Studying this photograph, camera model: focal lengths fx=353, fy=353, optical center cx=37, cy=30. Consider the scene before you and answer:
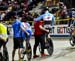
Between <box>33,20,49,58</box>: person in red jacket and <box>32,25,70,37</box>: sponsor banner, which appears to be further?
<box>32,25,70,37</box>: sponsor banner

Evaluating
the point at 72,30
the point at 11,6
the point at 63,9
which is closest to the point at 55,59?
the point at 72,30

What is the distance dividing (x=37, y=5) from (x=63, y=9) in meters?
6.24

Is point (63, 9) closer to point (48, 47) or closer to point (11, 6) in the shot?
point (11, 6)

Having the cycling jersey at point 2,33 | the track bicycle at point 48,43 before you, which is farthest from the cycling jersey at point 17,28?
the track bicycle at point 48,43

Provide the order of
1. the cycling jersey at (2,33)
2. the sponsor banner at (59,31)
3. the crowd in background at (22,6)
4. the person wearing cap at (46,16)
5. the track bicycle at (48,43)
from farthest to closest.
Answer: the crowd in background at (22,6) → the sponsor banner at (59,31) → the track bicycle at (48,43) → the person wearing cap at (46,16) → the cycling jersey at (2,33)

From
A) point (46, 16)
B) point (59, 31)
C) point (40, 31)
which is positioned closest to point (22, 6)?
point (59, 31)

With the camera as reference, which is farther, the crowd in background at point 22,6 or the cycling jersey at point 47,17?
the crowd in background at point 22,6

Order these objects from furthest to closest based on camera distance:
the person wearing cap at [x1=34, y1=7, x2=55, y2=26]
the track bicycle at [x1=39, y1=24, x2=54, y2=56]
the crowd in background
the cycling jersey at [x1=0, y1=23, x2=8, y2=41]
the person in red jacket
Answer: the crowd in background → the track bicycle at [x1=39, y1=24, x2=54, y2=56] → the person wearing cap at [x1=34, y1=7, x2=55, y2=26] → the person in red jacket → the cycling jersey at [x1=0, y1=23, x2=8, y2=41]

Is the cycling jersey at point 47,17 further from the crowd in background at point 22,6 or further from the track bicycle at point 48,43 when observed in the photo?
the crowd in background at point 22,6

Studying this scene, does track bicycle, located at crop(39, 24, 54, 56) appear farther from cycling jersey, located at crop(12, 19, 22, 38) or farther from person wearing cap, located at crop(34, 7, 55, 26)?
cycling jersey, located at crop(12, 19, 22, 38)

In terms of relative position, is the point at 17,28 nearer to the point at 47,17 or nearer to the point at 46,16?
the point at 46,16

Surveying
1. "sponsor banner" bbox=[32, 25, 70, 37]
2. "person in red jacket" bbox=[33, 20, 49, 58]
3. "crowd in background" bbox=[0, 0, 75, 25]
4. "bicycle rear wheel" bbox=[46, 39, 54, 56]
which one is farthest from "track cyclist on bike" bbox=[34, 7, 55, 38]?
"crowd in background" bbox=[0, 0, 75, 25]

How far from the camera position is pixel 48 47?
49.0 ft

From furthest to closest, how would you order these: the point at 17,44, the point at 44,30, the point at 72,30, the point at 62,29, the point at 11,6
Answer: the point at 11,6
the point at 62,29
the point at 72,30
the point at 44,30
the point at 17,44
